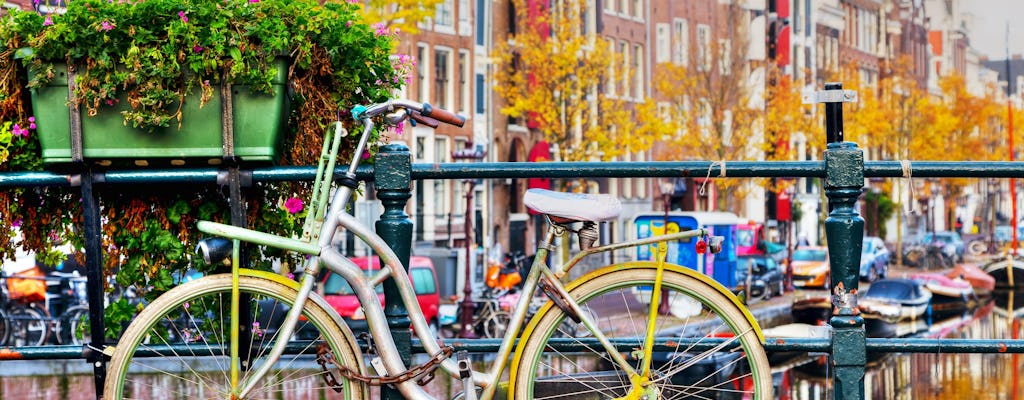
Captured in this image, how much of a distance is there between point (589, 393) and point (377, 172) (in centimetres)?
71

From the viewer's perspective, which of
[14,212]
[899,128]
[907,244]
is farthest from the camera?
[907,244]

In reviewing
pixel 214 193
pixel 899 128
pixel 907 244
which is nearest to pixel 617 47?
pixel 899 128

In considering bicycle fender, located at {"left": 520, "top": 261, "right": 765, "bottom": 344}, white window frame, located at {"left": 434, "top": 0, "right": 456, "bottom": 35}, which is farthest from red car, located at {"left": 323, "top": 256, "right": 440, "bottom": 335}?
bicycle fender, located at {"left": 520, "top": 261, "right": 765, "bottom": 344}

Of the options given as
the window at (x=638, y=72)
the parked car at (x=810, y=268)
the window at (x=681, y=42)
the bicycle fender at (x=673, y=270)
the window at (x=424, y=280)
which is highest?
the window at (x=681, y=42)

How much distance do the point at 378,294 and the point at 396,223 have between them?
17390 mm

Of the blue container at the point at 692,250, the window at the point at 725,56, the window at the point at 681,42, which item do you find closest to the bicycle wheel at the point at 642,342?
the blue container at the point at 692,250

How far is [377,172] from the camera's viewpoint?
3.49 meters

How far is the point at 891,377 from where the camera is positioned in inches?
818

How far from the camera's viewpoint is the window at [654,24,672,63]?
46.7m

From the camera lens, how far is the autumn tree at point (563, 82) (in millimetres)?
33938

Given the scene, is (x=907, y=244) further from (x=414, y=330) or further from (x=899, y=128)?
(x=414, y=330)

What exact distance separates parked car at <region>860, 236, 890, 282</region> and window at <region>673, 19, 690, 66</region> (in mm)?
7254

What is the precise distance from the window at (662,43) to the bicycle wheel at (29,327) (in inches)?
1189

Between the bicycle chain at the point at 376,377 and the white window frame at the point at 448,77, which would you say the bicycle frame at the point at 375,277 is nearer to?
the bicycle chain at the point at 376,377
